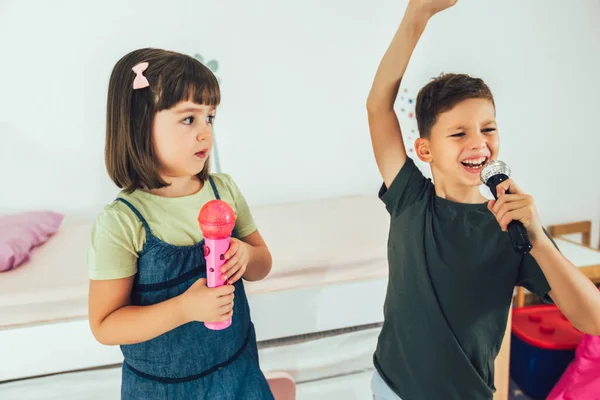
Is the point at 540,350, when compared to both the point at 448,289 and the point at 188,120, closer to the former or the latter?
the point at 448,289

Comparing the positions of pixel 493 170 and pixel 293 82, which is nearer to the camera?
pixel 493 170

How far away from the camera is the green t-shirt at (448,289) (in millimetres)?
844

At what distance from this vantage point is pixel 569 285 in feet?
2.44

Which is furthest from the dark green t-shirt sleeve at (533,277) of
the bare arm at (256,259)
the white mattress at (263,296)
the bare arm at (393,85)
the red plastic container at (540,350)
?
the red plastic container at (540,350)

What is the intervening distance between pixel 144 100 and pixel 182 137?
77 mm

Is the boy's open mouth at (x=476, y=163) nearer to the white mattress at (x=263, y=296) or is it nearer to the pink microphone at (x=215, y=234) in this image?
the pink microphone at (x=215, y=234)

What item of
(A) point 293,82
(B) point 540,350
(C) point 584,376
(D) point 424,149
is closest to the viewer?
(D) point 424,149

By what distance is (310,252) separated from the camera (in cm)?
141

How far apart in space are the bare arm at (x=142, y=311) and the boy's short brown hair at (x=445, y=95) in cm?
47

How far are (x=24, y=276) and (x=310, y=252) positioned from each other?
0.77 metres

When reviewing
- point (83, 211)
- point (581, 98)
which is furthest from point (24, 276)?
point (581, 98)

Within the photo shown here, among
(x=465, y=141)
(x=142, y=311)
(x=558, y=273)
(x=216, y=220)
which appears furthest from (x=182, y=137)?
(x=558, y=273)

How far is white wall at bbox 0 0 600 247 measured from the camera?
5.52 ft

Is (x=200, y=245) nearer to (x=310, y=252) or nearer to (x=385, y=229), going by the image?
(x=310, y=252)
